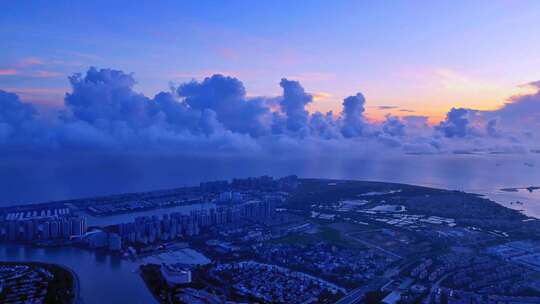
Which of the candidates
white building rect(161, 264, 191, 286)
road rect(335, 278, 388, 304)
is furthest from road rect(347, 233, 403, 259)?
white building rect(161, 264, 191, 286)

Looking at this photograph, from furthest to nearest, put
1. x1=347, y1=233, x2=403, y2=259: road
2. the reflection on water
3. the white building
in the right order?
x1=347, y1=233, x2=403, y2=259: road → the white building → the reflection on water

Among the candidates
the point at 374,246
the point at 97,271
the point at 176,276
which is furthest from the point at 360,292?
the point at 97,271

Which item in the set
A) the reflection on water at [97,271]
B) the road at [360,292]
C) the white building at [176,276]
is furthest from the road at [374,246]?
the reflection on water at [97,271]

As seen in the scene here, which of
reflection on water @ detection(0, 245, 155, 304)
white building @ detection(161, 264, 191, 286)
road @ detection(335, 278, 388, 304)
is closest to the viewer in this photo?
road @ detection(335, 278, 388, 304)

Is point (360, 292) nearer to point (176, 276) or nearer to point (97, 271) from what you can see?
point (176, 276)

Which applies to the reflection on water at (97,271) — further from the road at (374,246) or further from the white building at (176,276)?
Answer: the road at (374,246)

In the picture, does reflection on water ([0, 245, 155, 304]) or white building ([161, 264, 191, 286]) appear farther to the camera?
white building ([161, 264, 191, 286])

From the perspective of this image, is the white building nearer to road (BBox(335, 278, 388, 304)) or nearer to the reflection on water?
the reflection on water

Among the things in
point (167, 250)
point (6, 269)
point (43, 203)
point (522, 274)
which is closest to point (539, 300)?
point (522, 274)

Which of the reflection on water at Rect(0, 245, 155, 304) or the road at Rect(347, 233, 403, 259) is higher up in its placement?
the road at Rect(347, 233, 403, 259)

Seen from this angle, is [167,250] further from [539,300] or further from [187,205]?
[539,300]
